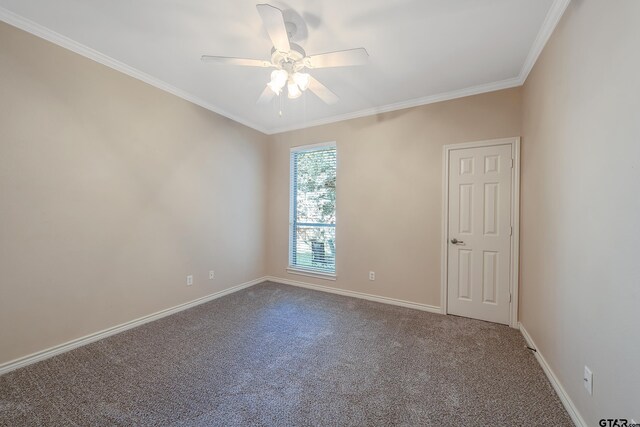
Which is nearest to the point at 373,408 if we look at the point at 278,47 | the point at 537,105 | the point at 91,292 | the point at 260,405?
the point at 260,405

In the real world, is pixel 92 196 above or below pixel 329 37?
below

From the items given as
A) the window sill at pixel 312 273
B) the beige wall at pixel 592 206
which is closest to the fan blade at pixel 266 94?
the beige wall at pixel 592 206

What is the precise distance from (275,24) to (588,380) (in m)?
2.72

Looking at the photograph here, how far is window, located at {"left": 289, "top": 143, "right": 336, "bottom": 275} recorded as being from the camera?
3916mm

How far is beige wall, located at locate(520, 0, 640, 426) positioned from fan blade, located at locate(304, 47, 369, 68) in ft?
4.11

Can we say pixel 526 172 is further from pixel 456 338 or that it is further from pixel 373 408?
pixel 373 408

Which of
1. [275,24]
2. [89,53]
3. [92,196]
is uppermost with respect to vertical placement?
[89,53]

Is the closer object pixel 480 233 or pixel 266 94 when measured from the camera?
pixel 266 94

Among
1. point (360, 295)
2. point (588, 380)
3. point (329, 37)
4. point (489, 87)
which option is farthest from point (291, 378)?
point (489, 87)

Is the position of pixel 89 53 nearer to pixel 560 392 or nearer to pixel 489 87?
pixel 489 87

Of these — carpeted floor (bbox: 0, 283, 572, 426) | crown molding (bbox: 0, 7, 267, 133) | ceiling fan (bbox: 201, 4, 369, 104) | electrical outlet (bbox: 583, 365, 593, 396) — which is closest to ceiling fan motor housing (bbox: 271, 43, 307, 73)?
ceiling fan (bbox: 201, 4, 369, 104)

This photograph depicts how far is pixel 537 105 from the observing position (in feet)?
7.26

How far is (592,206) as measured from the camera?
1354mm

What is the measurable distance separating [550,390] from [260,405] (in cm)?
199
